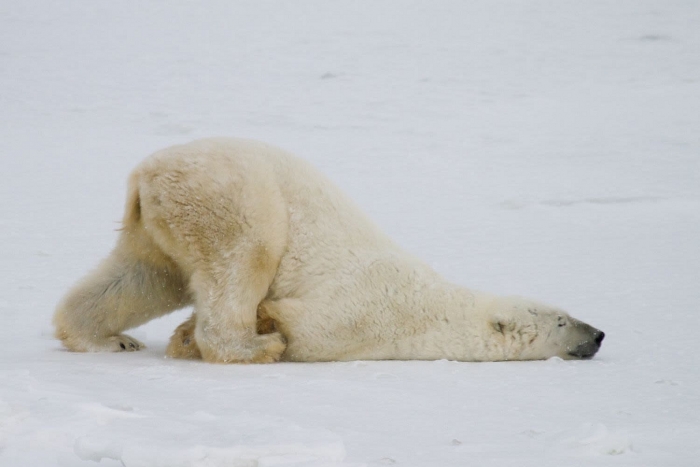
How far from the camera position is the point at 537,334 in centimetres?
423

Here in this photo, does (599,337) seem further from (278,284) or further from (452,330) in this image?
(278,284)

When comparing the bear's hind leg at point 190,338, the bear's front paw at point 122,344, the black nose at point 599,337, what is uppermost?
the black nose at point 599,337

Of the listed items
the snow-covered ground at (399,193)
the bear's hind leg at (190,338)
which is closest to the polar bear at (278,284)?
the bear's hind leg at (190,338)

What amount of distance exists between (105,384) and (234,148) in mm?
1479

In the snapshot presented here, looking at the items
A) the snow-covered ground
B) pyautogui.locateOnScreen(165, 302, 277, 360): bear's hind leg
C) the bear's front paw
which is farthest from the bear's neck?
the bear's front paw

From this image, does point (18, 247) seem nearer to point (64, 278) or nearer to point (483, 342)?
point (64, 278)

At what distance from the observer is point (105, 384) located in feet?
10.7

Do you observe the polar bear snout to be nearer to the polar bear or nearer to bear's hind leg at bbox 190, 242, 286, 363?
the polar bear

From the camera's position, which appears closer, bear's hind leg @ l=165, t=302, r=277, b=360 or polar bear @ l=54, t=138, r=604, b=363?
polar bear @ l=54, t=138, r=604, b=363

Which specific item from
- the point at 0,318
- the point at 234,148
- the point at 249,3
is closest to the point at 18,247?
the point at 0,318

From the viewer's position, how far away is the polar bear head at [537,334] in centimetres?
416

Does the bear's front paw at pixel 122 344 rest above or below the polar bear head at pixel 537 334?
below

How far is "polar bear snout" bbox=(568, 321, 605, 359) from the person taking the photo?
4.11 m

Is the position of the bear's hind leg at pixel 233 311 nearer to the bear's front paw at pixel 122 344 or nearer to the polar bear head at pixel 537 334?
the bear's front paw at pixel 122 344
